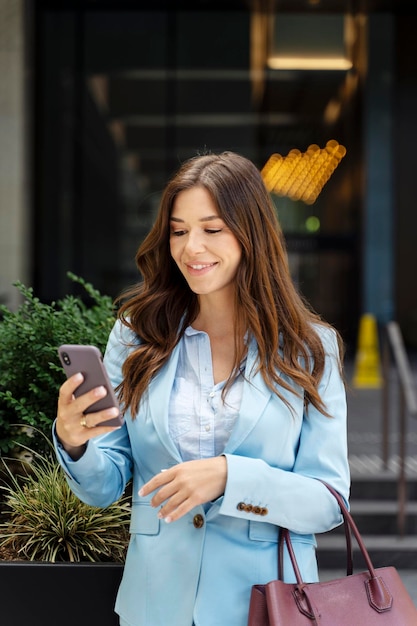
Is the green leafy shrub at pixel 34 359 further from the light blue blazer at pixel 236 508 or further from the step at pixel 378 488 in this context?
the step at pixel 378 488

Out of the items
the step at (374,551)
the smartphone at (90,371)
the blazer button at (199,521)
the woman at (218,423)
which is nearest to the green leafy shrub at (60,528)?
the woman at (218,423)

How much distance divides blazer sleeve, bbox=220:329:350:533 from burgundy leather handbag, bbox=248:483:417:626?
0.17ft

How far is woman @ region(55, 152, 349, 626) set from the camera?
1903 mm

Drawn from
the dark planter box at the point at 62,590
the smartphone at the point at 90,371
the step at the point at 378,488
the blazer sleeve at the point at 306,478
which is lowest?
the step at the point at 378,488

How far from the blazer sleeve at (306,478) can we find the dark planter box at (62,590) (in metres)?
1.09

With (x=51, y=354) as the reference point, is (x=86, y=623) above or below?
below

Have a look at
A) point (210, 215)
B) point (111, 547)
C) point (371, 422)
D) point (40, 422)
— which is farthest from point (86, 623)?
point (371, 422)

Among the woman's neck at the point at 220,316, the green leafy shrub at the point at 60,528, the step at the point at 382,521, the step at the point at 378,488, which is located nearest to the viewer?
the woman's neck at the point at 220,316

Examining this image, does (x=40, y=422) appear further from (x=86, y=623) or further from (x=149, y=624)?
(x=149, y=624)

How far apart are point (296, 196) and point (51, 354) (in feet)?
51.7

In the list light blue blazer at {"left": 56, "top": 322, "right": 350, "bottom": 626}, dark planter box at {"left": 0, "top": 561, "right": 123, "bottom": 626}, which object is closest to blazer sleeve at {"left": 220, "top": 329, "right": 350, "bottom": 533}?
light blue blazer at {"left": 56, "top": 322, "right": 350, "bottom": 626}

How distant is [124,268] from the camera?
1919cm

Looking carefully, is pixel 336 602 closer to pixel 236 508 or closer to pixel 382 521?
pixel 236 508

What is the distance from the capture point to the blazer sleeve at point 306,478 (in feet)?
6.15
